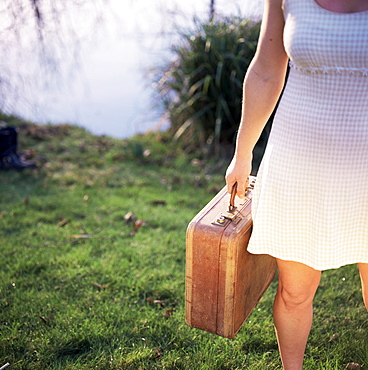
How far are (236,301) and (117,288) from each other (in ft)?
3.77

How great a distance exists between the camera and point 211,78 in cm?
492

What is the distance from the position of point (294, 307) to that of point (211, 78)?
3.55 meters

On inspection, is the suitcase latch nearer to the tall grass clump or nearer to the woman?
the woman

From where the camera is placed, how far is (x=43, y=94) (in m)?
5.41

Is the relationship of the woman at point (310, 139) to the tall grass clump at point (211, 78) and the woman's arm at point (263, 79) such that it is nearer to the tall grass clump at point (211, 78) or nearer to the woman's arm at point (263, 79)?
the woman's arm at point (263, 79)

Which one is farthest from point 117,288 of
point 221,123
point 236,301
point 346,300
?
point 221,123

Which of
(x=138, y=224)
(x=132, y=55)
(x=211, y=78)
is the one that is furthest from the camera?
(x=132, y=55)

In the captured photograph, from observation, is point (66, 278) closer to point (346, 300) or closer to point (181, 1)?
point (346, 300)

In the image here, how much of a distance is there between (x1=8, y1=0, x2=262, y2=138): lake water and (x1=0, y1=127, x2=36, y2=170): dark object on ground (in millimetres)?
662

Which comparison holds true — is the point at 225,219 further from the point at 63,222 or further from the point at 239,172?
the point at 63,222

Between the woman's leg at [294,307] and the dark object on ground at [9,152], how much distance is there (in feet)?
11.8

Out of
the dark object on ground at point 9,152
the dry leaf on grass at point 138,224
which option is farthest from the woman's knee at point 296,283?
the dark object on ground at point 9,152

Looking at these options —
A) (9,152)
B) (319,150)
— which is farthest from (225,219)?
(9,152)

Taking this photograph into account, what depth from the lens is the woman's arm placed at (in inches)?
63.1
